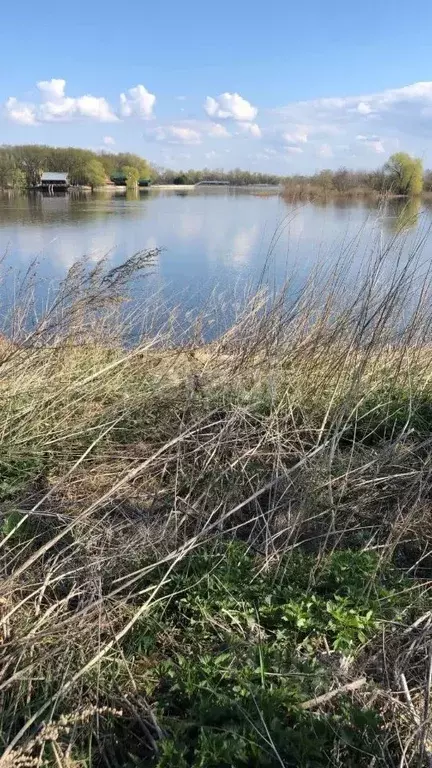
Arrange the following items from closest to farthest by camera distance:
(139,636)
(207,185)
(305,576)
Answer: (139,636) < (305,576) < (207,185)

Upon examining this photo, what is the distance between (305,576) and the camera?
192cm

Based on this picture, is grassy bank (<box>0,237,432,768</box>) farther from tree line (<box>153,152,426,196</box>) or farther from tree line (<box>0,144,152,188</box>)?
tree line (<box>0,144,152,188</box>)

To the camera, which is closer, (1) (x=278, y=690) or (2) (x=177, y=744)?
(2) (x=177, y=744)

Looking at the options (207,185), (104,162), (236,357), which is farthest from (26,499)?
(207,185)

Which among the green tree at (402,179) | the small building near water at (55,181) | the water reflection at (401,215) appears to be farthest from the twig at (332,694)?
the small building near water at (55,181)

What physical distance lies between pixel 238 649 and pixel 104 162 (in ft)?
253

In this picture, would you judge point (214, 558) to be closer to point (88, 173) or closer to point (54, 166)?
point (88, 173)

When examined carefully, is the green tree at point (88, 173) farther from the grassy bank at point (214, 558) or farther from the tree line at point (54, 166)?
the grassy bank at point (214, 558)

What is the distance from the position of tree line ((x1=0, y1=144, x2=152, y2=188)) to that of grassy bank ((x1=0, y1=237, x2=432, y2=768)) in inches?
2323

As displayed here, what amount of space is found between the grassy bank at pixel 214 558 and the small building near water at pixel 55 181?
63.8m

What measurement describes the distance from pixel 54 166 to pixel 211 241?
195ft

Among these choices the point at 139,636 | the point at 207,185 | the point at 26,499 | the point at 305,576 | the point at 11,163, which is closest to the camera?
the point at 139,636

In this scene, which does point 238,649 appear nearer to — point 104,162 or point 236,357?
point 236,357

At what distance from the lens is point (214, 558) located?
6.47 ft
